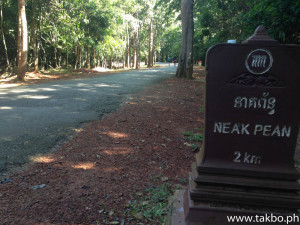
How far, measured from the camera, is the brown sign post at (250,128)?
241 centimetres

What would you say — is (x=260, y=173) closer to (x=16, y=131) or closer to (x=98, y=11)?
(x=16, y=131)

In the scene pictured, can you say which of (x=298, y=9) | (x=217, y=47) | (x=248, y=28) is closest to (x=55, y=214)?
(x=217, y=47)

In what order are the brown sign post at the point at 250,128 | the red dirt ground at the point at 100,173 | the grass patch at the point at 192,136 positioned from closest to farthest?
the brown sign post at the point at 250,128
the red dirt ground at the point at 100,173
the grass patch at the point at 192,136

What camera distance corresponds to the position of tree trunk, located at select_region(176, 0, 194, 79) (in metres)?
15.7

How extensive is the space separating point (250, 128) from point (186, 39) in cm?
1464

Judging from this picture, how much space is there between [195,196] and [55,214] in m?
1.53

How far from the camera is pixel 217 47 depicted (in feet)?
8.10

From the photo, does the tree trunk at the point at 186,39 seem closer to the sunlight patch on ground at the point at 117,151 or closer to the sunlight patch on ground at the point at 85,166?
the sunlight patch on ground at the point at 117,151

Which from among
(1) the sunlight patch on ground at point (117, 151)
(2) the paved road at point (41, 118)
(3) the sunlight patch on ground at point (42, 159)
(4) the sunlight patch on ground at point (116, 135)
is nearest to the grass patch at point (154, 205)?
(1) the sunlight patch on ground at point (117, 151)

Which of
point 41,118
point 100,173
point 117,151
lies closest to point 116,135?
point 117,151

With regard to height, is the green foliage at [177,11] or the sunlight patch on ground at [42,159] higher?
the green foliage at [177,11]

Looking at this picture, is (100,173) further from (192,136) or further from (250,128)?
(192,136)

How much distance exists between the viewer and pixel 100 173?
3.53 meters

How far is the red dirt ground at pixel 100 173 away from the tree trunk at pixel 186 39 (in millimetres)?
11094
